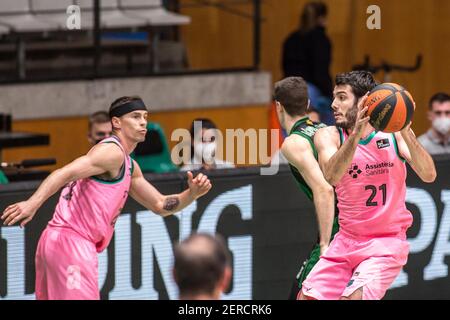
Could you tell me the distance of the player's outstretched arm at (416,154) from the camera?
330 inches

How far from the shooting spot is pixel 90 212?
28.6 feet

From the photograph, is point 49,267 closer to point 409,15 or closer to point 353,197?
point 353,197

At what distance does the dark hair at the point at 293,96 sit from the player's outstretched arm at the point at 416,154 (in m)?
0.84

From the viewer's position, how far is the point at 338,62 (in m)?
16.8

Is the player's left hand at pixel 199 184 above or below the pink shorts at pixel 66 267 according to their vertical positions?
above

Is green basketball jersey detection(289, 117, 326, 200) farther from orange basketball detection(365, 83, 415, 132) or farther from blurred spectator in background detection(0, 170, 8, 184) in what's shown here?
blurred spectator in background detection(0, 170, 8, 184)

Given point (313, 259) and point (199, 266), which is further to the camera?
point (313, 259)

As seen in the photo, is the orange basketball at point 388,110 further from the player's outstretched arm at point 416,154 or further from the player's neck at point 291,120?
the player's neck at point 291,120

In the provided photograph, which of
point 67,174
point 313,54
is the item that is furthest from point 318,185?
point 313,54

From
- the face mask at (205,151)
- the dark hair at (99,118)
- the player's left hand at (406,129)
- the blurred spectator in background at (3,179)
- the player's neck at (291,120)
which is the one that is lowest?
the blurred spectator in background at (3,179)

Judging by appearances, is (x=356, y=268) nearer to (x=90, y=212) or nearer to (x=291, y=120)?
(x=291, y=120)

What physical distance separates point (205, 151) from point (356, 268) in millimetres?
2914

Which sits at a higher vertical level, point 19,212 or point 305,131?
point 305,131

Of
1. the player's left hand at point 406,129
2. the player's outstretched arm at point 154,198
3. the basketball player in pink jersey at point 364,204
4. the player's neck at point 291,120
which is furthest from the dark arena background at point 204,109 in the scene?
the player's left hand at point 406,129
